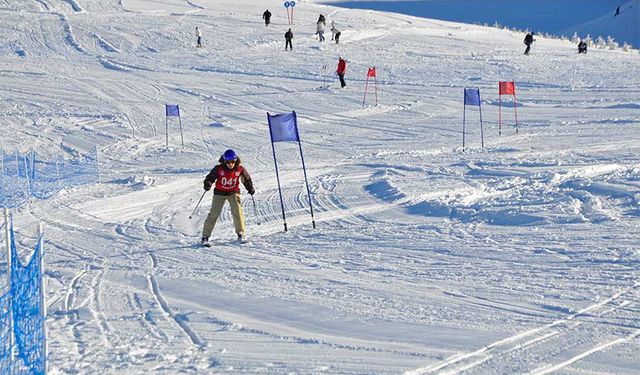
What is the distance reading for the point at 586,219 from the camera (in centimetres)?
1206

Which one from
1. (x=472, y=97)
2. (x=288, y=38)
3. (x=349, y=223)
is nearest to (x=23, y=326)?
(x=349, y=223)

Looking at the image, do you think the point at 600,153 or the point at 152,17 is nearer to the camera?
the point at 600,153

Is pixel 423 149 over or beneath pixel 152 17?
beneath

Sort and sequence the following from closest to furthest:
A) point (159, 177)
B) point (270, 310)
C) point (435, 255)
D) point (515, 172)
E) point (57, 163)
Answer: point (270, 310) → point (435, 255) → point (515, 172) → point (159, 177) → point (57, 163)

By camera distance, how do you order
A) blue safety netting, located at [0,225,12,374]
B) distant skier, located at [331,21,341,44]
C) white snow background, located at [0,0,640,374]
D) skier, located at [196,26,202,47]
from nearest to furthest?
blue safety netting, located at [0,225,12,374] < white snow background, located at [0,0,640,374] < distant skier, located at [331,21,341,44] < skier, located at [196,26,202,47]

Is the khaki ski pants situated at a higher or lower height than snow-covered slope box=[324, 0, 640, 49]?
lower

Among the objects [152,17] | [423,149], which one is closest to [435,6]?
[152,17]

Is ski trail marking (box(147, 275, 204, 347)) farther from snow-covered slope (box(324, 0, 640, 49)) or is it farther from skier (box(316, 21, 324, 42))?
snow-covered slope (box(324, 0, 640, 49))

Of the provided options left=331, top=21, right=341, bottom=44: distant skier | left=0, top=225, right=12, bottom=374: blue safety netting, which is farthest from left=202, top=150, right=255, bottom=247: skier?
left=331, top=21, right=341, bottom=44: distant skier

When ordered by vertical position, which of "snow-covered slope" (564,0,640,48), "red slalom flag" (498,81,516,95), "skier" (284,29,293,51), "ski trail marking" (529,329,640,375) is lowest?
"ski trail marking" (529,329,640,375)

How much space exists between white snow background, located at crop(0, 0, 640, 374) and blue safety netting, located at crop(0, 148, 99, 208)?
452mm

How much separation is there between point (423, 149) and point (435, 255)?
9.66 meters

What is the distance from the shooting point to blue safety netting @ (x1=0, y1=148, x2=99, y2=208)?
632 inches

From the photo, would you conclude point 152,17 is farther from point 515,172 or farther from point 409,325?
point 409,325
